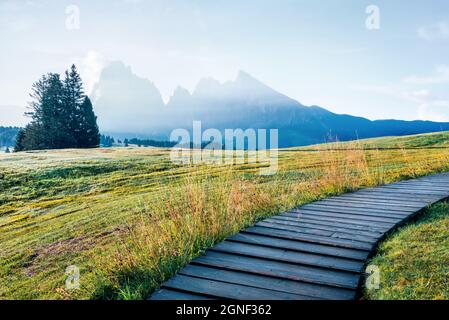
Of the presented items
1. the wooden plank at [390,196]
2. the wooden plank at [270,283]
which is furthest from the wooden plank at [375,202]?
the wooden plank at [270,283]

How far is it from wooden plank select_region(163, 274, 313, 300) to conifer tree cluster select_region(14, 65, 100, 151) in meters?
48.6

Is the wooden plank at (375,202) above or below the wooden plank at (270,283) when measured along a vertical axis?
above

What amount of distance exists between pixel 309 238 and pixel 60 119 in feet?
165

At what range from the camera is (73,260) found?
5973mm

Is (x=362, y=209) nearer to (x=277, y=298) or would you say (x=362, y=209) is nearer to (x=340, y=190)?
(x=340, y=190)

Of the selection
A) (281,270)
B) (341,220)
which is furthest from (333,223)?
(281,270)

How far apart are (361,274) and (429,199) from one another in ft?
12.5

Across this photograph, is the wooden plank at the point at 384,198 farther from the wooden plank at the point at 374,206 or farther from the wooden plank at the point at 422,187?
the wooden plank at the point at 422,187

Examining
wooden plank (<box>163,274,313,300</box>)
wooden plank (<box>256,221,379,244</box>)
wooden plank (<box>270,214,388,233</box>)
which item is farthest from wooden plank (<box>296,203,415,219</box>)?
wooden plank (<box>163,274,313,300</box>)

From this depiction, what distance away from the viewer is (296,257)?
3.83 metres

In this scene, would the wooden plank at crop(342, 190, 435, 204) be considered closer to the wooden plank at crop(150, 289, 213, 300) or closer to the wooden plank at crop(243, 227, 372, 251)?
the wooden plank at crop(243, 227, 372, 251)

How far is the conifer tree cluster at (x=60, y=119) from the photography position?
157 feet

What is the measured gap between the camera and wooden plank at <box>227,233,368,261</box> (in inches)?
154
